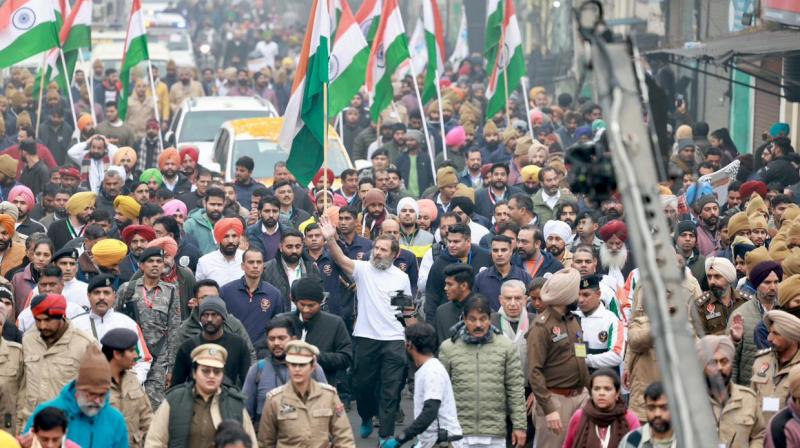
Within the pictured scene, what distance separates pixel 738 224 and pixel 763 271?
270 centimetres

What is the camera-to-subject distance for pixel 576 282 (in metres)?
11.3

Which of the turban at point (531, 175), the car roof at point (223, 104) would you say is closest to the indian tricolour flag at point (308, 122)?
the turban at point (531, 175)

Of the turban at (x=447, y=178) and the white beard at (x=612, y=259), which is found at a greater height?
the white beard at (x=612, y=259)

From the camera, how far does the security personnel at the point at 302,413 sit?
32.4 ft

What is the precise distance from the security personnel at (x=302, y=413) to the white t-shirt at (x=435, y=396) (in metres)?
0.80

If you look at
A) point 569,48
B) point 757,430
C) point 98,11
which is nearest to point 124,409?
point 757,430

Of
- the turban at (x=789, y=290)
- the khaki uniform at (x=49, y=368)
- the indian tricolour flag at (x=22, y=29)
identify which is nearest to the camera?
the khaki uniform at (x=49, y=368)

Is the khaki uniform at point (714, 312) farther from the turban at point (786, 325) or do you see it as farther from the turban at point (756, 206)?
the turban at point (756, 206)

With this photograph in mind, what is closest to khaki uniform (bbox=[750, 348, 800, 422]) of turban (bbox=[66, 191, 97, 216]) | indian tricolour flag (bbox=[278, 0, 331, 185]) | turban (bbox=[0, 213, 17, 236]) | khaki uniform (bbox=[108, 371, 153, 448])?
khaki uniform (bbox=[108, 371, 153, 448])

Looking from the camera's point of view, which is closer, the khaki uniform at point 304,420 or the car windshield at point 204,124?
the khaki uniform at point 304,420

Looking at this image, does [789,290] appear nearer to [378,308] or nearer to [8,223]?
[378,308]

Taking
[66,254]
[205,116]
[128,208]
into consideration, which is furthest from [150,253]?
[205,116]

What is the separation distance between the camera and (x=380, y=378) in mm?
13680

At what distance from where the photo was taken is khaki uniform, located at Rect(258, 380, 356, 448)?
32.4ft
